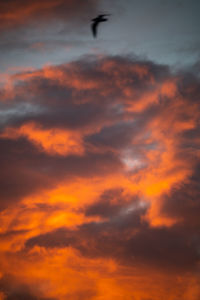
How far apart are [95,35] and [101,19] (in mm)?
5448

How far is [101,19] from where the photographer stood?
65.9m

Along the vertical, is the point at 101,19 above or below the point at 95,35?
above

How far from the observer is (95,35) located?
2456 inches
